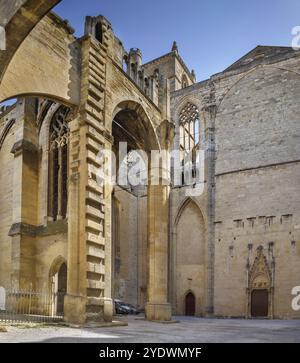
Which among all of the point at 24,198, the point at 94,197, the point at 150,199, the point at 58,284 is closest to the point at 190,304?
the point at 58,284

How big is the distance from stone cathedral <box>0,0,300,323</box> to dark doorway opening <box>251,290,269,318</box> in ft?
0.22

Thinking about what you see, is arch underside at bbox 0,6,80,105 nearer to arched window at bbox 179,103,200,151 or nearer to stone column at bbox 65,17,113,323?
stone column at bbox 65,17,113,323

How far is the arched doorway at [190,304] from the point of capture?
83.4 feet

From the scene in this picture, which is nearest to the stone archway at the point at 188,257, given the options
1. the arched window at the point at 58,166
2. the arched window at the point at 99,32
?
the arched window at the point at 58,166

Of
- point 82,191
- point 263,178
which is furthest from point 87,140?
point 263,178

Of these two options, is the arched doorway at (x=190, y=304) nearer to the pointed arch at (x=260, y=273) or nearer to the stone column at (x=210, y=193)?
the stone column at (x=210, y=193)

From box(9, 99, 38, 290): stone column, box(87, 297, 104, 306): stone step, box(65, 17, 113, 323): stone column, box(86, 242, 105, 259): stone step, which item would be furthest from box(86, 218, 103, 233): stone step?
box(9, 99, 38, 290): stone column

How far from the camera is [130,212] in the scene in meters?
26.7

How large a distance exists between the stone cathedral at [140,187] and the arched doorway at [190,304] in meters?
0.07

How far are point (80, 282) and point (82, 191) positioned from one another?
2.27m

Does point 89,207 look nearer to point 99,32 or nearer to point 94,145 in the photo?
point 94,145
